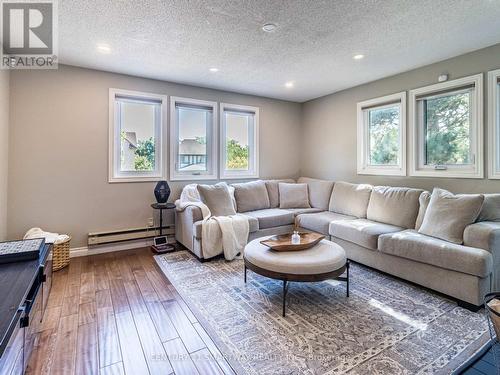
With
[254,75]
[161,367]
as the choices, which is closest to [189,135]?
[254,75]

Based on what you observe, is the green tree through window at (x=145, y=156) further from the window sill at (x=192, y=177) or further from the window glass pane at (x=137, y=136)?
the window sill at (x=192, y=177)

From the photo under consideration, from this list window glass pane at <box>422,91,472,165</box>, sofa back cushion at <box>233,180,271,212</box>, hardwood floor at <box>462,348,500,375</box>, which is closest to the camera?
hardwood floor at <box>462,348,500,375</box>

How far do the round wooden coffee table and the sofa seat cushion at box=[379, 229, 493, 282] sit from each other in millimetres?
722

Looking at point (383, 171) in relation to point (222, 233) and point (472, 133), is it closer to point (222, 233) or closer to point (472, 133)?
point (472, 133)

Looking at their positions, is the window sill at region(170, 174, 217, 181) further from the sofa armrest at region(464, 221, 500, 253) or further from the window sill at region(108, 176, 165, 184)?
the sofa armrest at region(464, 221, 500, 253)

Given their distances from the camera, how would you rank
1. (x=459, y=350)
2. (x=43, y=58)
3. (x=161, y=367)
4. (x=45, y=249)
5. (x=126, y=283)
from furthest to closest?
(x=43, y=58)
(x=126, y=283)
(x=45, y=249)
(x=459, y=350)
(x=161, y=367)

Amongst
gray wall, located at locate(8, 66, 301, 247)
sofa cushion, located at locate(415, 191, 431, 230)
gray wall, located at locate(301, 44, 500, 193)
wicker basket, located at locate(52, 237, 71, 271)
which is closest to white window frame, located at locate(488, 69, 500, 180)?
gray wall, located at locate(301, 44, 500, 193)

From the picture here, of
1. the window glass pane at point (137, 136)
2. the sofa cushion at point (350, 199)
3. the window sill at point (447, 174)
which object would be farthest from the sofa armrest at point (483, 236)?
the window glass pane at point (137, 136)

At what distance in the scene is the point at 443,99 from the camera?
138 inches

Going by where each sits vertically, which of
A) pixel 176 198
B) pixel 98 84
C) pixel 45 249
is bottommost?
pixel 45 249

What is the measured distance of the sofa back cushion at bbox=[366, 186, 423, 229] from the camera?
130 inches

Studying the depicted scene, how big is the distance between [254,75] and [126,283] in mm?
3234

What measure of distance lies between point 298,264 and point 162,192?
249 cm

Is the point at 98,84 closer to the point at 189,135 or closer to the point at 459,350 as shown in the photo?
the point at 189,135
